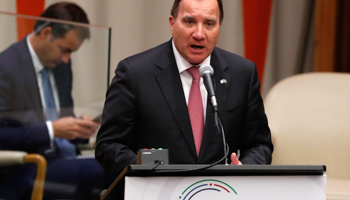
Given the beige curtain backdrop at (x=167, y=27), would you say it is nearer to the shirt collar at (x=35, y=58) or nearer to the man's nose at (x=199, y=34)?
the shirt collar at (x=35, y=58)

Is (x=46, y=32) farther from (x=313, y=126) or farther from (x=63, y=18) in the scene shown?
(x=313, y=126)

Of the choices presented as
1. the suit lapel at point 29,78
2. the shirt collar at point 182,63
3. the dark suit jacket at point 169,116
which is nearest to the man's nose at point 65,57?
the suit lapel at point 29,78

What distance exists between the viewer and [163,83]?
84.6 inches

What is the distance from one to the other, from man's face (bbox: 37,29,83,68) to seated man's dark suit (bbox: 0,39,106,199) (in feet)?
0.16

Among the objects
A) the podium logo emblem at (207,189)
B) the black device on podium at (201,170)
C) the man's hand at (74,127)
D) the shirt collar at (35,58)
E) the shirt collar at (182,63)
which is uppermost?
the shirt collar at (35,58)

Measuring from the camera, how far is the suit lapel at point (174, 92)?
2.09m

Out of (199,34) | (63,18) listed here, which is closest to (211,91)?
(199,34)

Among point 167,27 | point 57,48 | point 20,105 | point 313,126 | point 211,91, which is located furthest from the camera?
point 167,27

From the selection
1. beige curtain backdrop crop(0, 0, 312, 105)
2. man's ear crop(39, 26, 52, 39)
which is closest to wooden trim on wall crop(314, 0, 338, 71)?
beige curtain backdrop crop(0, 0, 312, 105)

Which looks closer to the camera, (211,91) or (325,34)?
(211,91)

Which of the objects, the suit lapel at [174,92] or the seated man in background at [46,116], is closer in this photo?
the suit lapel at [174,92]

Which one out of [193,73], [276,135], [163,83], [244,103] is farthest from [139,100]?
[276,135]

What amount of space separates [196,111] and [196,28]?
336 mm

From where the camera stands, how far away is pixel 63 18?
341 centimetres
